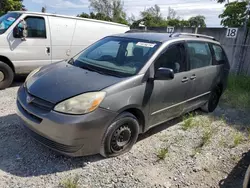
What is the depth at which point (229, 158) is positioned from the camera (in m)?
3.13

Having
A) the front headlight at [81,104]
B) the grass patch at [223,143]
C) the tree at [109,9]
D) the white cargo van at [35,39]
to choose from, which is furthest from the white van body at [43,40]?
the tree at [109,9]

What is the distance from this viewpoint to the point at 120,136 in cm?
282

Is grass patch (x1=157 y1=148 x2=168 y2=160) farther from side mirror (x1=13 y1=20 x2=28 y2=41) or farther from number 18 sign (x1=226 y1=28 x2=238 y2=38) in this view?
number 18 sign (x1=226 y1=28 x2=238 y2=38)

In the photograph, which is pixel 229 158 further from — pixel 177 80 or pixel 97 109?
pixel 97 109

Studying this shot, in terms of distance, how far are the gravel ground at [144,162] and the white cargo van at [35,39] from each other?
1.91m

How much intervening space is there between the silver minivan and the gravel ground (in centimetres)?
25

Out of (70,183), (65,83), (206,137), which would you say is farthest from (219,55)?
(70,183)

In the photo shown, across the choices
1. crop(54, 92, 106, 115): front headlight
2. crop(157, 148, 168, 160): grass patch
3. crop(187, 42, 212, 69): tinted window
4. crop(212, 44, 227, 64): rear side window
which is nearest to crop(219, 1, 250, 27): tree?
crop(212, 44, 227, 64): rear side window

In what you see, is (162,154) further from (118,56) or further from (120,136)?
(118,56)

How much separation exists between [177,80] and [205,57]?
1.21 meters

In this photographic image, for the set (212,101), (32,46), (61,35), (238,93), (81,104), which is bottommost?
(238,93)

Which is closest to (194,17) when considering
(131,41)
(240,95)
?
(240,95)

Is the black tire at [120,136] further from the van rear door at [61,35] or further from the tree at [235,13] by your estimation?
the tree at [235,13]

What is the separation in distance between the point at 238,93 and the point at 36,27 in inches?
228
